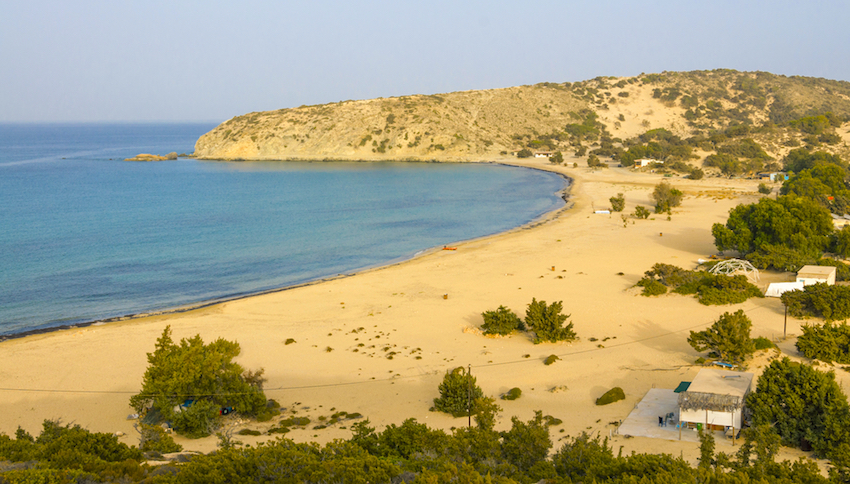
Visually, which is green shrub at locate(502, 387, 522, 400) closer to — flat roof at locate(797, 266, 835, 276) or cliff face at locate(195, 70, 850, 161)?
flat roof at locate(797, 266, 835, 276)

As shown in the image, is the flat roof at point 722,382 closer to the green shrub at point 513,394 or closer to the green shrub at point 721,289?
the green shrub at point 513,394

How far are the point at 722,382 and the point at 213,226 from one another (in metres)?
47.3

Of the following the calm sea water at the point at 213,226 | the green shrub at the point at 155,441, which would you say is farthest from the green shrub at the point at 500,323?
the calm sea water at the point at 213,226

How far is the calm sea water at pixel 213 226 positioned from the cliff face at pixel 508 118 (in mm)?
19734

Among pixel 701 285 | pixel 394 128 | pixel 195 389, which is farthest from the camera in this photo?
pixel 394 128

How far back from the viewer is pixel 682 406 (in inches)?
668

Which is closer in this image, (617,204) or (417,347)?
(417,347)

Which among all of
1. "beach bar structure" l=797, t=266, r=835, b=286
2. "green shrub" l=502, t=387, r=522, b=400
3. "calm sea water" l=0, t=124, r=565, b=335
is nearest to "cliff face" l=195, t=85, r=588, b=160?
"calm sea water" l=0, t=124, r=565, b=335

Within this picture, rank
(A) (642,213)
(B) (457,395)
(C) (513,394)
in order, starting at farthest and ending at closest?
(A) (642,213)
(C) (513,394)
(B) (457,395)

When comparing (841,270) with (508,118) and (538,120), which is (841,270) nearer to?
(508,118)

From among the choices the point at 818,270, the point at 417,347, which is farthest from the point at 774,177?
the point at 417,347

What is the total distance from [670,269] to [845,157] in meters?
67.8

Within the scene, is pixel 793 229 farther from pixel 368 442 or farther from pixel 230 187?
pixel 230 187

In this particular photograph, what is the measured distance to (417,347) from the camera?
2503cm
